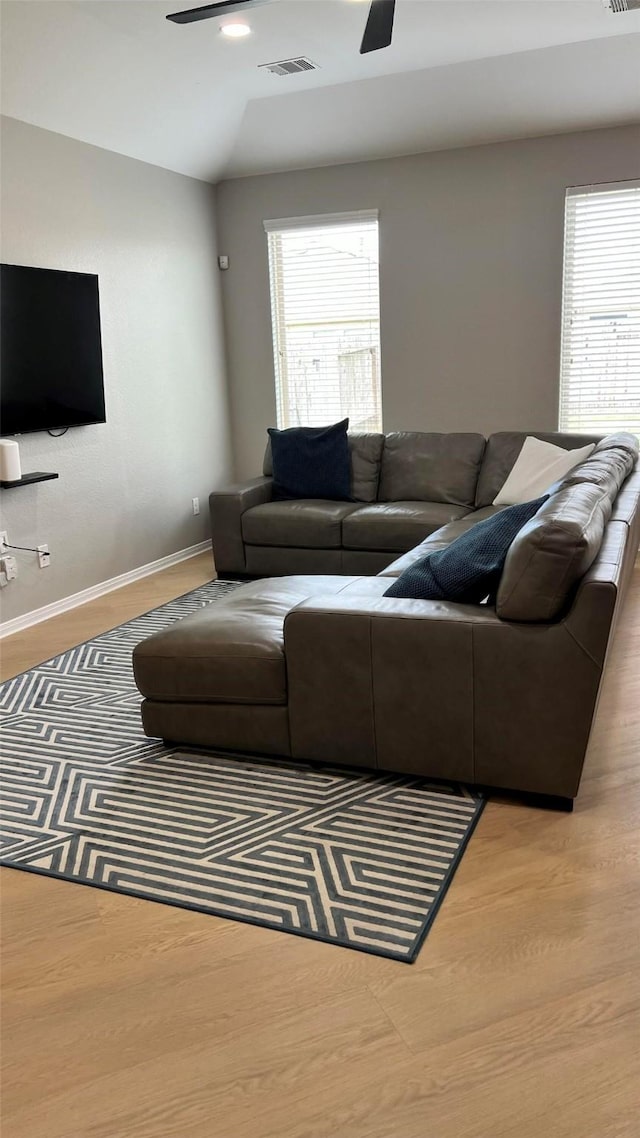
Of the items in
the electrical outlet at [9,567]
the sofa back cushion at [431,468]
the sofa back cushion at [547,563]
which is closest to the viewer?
the sofa back cushion at [547,563]

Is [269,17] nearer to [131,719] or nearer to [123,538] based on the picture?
[123,538]

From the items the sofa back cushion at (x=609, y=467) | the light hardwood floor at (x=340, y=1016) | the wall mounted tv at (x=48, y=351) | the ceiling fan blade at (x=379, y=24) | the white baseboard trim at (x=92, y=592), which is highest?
the ceiling fan blade at (x=379, y=24)

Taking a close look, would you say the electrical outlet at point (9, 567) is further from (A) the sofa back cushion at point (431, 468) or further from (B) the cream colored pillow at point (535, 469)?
(B) the cream colored pillow at point (535, 469)

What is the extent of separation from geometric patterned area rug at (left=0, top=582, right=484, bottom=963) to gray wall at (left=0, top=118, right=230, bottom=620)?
1746 mm

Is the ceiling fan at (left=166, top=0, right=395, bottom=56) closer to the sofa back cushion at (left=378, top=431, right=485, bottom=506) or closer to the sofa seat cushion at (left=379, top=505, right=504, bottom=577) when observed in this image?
the sofa seat cushion at (left=379, top=505, right=504, bottom=577)

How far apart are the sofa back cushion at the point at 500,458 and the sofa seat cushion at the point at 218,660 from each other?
224cm

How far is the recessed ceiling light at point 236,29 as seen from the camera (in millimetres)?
4234

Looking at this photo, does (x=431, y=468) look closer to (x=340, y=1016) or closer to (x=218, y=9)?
(x=218, y=9)

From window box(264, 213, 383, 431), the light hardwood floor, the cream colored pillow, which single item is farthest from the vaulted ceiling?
the light hardwood floor

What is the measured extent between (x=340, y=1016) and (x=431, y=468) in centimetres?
376

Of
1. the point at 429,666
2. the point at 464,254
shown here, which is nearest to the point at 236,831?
the point at 429,666

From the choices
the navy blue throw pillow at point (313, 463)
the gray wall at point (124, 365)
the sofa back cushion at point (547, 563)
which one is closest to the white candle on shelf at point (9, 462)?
the gray wall at point (124, 365)

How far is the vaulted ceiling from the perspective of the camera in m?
4.07

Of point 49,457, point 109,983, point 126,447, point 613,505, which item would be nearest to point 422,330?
point 126,447
